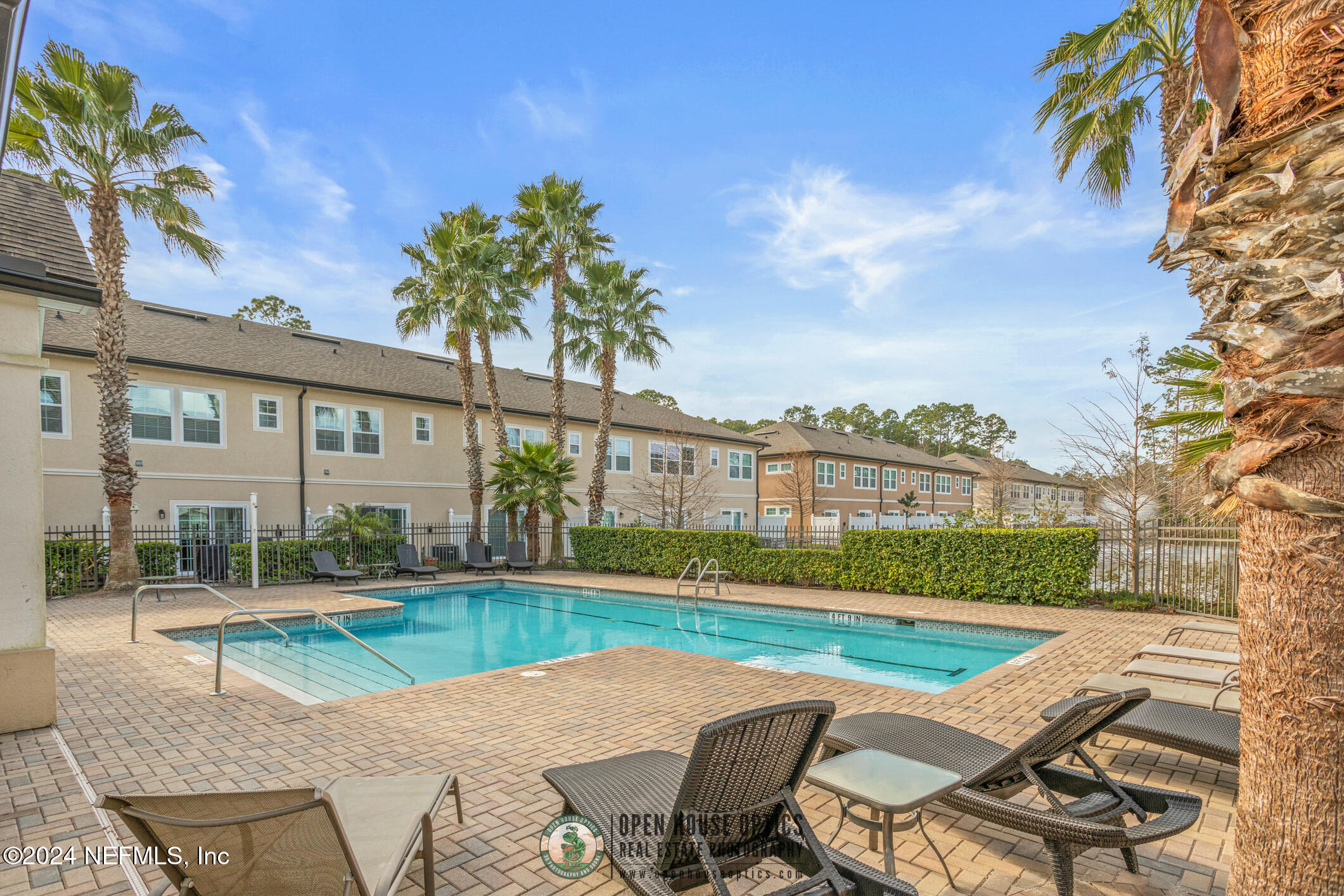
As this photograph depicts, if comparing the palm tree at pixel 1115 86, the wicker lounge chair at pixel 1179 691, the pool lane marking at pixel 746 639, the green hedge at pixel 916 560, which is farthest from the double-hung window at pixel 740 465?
the wicker lounge chair at pixel 1179 691

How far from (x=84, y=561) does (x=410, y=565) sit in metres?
7.04

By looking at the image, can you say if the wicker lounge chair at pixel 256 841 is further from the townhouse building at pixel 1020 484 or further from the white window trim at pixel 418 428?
the townhouse building at pixel 1020 484

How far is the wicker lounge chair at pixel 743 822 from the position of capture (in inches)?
102

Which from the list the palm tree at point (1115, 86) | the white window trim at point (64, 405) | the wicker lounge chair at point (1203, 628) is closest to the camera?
the wicker lounge chair at point (1203, 628)

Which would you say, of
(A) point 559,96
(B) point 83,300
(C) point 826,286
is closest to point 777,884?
(B) point 83,300

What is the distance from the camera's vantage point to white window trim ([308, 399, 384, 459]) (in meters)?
20.9

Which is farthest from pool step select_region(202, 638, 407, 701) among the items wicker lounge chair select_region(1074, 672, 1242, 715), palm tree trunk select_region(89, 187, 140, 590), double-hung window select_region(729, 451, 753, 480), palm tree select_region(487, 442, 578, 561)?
double-hung window select_region(729, 451, 753, 480)

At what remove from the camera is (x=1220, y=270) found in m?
2.11

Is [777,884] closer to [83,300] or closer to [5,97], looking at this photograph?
[5,97]

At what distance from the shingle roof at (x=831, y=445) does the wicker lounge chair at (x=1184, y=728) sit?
113 ft

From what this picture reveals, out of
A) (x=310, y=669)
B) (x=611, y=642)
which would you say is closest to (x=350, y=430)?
(x=310, y=669)

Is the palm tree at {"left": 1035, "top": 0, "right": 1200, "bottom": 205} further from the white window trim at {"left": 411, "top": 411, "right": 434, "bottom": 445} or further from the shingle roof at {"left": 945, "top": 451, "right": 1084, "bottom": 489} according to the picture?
the shingle roof at {"left": 945, "top": 451, "right": 1084, "bottom": 489}

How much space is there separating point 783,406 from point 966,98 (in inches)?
3092

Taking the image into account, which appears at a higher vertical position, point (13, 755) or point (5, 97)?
point (5, 97)
